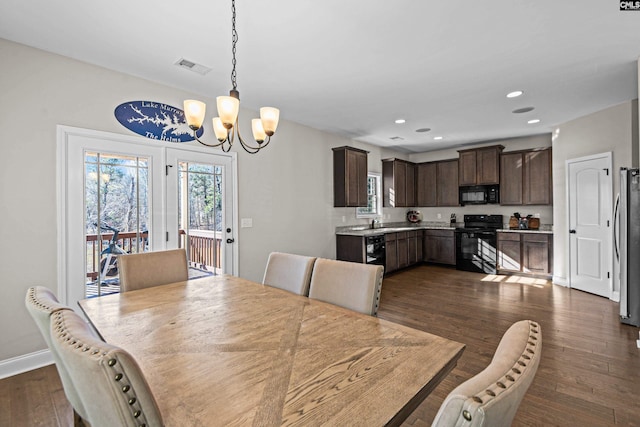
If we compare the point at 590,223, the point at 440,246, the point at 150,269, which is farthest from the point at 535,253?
the point at 150,269

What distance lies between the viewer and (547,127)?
17.1ft

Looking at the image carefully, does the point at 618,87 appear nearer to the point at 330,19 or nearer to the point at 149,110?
the point at 330,19

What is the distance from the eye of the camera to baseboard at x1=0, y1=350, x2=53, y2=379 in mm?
2428

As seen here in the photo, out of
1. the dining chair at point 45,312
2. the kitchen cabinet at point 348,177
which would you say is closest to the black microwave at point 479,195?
the kitchen cabinet at point 348,177

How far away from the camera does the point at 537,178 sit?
5.66 m

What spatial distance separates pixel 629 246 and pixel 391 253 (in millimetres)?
3250

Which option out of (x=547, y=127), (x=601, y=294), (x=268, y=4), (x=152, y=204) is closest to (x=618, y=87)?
(x=547, y=127)

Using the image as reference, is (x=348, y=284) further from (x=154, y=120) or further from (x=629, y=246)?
(x=629, y=246)

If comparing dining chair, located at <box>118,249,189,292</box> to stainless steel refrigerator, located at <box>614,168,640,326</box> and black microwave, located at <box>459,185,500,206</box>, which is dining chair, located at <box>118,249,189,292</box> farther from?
black microwave, located at <box>459,185,500,206</box>

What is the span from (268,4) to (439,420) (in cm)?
242

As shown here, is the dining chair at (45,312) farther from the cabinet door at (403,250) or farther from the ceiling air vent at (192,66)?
the cabinet door at (403,250)

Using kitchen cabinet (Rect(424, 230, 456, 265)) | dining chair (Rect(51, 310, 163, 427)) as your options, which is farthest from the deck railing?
kitchen cabinet (Rect(424, 230, 456, 265))

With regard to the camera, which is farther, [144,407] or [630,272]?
[630,272]

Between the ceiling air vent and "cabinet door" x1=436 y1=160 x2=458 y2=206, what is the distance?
5.56 metres
